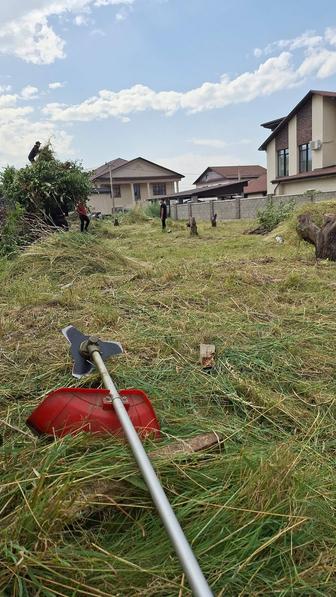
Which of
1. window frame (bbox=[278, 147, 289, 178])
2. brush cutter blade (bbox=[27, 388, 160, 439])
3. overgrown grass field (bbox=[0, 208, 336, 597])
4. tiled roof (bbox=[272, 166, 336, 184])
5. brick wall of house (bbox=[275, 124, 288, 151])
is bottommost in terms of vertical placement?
overgrown grass field (bbox=[0, 208, 336, 597])

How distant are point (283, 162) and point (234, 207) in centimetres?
874

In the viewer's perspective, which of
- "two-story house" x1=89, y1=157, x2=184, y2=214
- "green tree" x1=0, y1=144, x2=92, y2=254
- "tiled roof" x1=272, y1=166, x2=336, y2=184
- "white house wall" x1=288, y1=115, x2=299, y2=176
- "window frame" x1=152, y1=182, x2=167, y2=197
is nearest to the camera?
"green tree" x1=0, y1=144, x2=92, y2=254

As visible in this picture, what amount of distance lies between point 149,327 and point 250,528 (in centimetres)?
241

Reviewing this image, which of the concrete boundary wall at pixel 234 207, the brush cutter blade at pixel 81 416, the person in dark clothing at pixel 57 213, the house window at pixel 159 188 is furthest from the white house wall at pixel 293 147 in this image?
the brush cutter blade at pixel 81 416

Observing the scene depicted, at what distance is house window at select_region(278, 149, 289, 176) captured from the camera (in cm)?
2939

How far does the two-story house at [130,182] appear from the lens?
4509 centimetres

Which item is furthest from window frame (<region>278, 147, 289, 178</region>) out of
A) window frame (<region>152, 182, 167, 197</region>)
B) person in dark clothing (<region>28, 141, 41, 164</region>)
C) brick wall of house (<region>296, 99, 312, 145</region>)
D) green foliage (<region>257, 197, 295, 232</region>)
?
person in dark clothing (<region>28, 141, 41, 164</region>)

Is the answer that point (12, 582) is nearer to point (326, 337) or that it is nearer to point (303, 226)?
point (326, 337)

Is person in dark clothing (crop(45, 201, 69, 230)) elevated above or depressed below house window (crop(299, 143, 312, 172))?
below

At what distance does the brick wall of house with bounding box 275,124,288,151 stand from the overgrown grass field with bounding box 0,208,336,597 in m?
27.6

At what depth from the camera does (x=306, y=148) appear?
27.4 meters

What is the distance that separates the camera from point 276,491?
4.55 ft

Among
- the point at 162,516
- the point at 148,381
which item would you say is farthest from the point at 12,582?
the point at 148,381

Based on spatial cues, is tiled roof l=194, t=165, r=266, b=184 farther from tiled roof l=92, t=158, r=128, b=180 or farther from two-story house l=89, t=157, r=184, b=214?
tiled roof l=92, t=158, r=128, b=180
